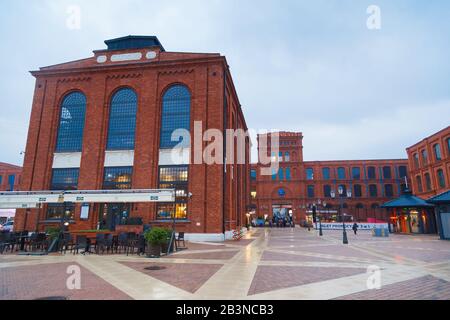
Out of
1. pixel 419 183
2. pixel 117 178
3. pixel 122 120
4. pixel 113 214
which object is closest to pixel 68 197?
pixel 113 214

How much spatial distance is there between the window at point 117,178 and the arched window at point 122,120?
2028mm

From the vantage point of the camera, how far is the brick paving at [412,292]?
236 inches

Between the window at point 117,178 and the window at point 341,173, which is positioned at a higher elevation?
the window at point 341,173

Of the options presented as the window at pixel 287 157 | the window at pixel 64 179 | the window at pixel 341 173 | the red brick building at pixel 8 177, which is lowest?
the window at pixel 64 179

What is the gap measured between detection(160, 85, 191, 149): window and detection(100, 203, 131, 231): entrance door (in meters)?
6.16

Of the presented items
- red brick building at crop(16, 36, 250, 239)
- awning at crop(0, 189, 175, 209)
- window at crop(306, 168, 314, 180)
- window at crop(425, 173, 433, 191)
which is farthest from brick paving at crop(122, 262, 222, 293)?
window at crop(306, 168, 314, 180)

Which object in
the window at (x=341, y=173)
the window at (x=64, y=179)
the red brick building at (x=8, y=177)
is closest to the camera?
the window at (x=64, y=179)

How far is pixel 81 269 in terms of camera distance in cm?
948

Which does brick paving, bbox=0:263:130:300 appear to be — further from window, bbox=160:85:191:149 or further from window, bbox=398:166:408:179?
window, bbox=398:166:408:179

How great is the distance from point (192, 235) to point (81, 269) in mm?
11870

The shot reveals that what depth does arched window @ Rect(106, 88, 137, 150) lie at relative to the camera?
24.3 metres

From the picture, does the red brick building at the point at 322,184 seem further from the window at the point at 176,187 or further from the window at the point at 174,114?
the window at the point at 174,114

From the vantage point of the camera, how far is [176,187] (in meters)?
22.5

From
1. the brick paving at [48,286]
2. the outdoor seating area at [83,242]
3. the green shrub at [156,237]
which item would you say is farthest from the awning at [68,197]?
the brick paving at [48,286]
